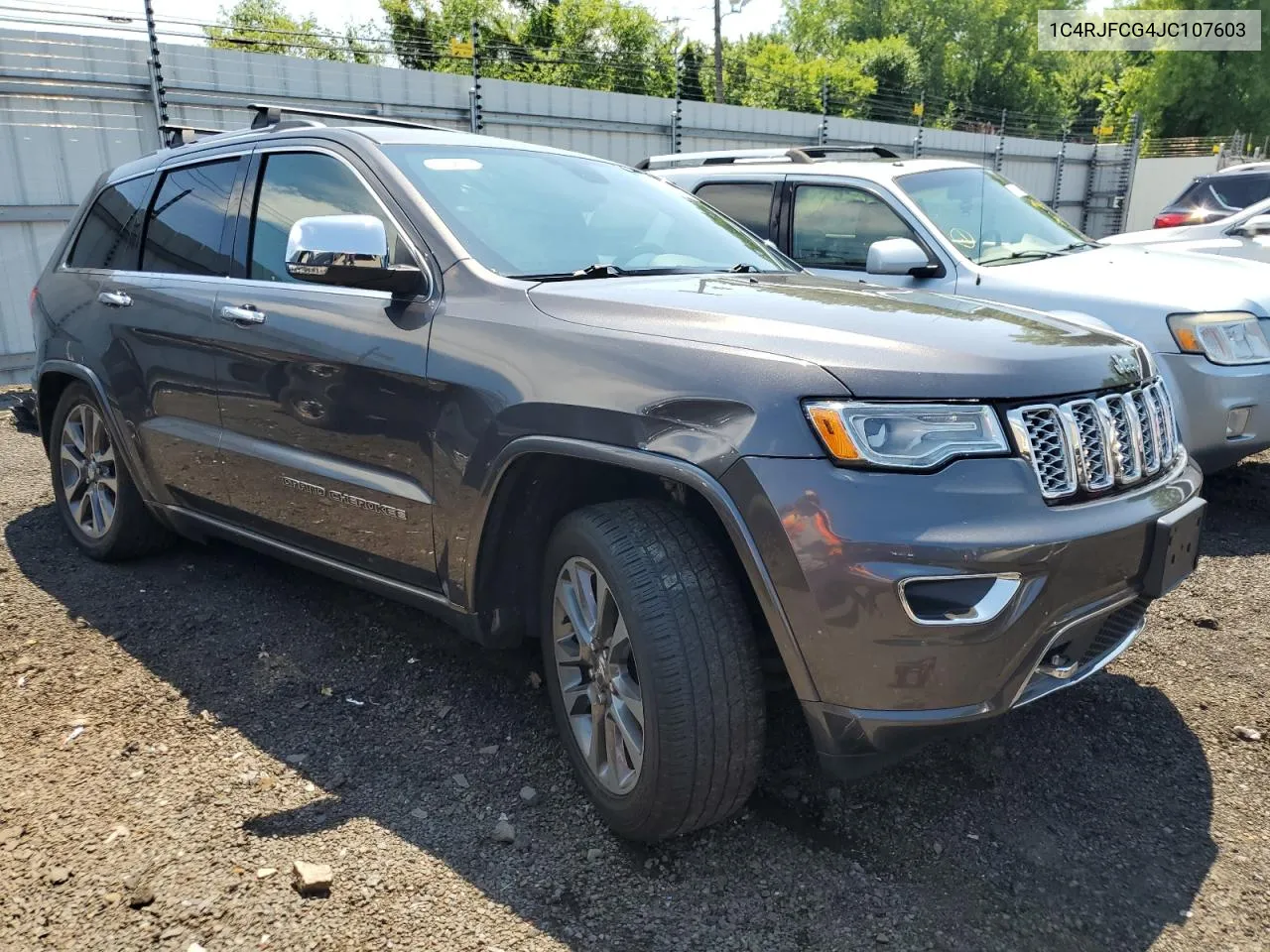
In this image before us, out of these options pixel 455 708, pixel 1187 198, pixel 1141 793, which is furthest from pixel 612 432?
pixel 1187 198

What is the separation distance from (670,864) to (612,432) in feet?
3.46

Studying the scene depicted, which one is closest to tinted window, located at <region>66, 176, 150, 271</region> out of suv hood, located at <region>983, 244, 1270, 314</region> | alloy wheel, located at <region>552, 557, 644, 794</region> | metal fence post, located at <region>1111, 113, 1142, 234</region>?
alloy wheel, located at <region>552, 557, 644, 794</region>

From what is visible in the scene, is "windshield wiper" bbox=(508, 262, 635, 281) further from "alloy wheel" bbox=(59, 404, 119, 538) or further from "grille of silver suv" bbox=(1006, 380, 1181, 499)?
"alloy wheel" bbox=(59, 404, 119, 538)

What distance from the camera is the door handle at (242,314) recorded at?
3.27 m

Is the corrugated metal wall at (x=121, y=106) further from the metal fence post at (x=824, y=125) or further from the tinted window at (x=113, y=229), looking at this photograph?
the tinted window at (x=113, y=229)

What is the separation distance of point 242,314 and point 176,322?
487 mm

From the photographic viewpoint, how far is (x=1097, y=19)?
48.6 metres

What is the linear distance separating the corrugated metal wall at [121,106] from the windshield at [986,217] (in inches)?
270

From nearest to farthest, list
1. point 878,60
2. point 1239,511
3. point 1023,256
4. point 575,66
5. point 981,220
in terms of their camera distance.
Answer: point 1239,511, point 1023,256, point 981,220, point 575,66, point 878,60

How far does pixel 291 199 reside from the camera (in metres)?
3.37

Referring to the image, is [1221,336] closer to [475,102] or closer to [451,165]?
[451,165]

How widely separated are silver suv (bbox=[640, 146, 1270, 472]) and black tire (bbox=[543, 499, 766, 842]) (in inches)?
96.9

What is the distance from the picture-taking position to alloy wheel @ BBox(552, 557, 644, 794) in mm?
2406

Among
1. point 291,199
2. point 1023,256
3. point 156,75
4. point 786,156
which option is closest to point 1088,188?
point 786,156
